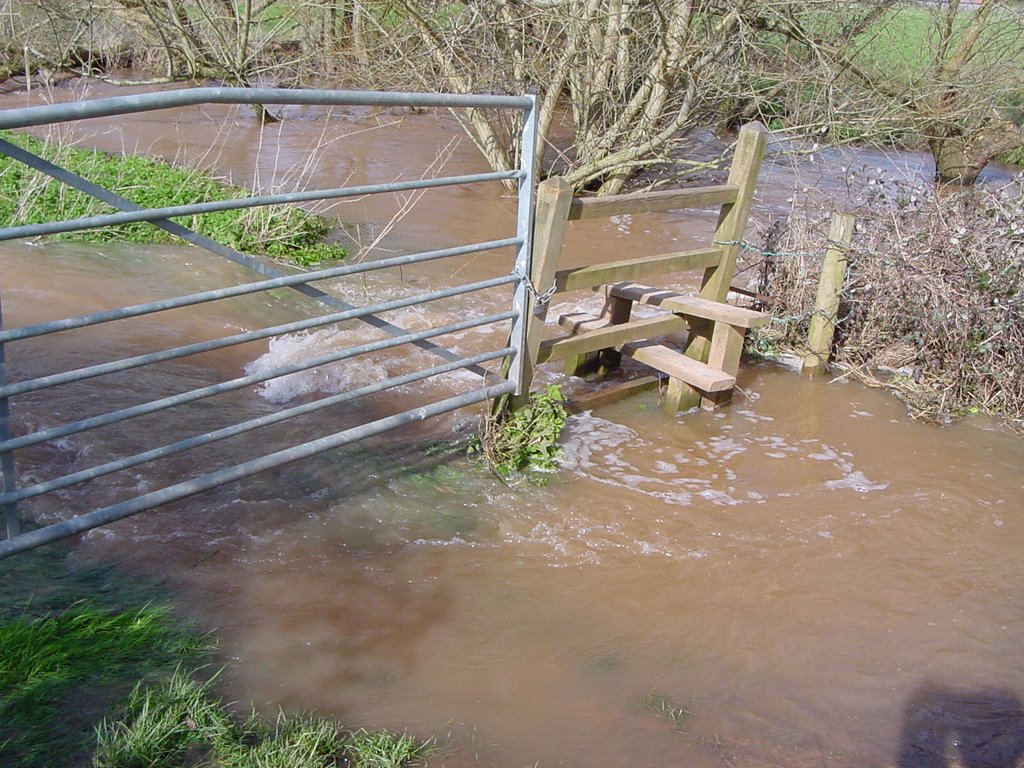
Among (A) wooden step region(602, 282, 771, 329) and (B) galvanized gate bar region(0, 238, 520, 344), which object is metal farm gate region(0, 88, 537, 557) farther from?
(A) wooden step region(602, 282, 771, 329)

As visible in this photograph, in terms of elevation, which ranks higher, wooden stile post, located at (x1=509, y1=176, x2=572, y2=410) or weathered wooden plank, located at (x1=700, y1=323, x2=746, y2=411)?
wooden stile post, located at (x1=509, y1=176, x2=572, y2=410)

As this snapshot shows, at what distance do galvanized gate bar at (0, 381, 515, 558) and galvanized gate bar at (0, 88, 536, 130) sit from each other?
1.50 meters

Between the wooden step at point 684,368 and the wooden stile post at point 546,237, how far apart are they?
1340mm

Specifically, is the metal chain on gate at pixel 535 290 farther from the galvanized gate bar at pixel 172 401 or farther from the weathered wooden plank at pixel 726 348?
the weathered wooden plank at pixel 726 348

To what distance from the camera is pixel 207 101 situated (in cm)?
383

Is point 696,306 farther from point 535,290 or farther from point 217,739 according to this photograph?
point 217,739

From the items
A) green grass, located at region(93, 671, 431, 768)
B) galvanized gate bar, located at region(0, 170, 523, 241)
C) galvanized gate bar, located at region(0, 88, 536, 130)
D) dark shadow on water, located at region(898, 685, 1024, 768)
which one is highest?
galvanized gate bar, located at region(0, 88, 536, 130)

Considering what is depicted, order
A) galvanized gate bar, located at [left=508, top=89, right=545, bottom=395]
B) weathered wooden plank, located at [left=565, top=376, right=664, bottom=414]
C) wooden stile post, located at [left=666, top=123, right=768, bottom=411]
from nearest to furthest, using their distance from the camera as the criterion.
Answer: galvanized gate bar, located at [left=508, top=89, right=545, bottom=395] → wooden stile post, located at [left=666, top=123, right=768, bottom=411] → weathered wooden plank, located at [left=565, top=376, right=664, bottom=414]

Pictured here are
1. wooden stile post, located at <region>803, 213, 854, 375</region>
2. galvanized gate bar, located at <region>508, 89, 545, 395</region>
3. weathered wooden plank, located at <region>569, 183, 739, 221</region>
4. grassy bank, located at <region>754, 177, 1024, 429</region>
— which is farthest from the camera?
wooden stile post, located at <region>803, 213, 854, 375</region>

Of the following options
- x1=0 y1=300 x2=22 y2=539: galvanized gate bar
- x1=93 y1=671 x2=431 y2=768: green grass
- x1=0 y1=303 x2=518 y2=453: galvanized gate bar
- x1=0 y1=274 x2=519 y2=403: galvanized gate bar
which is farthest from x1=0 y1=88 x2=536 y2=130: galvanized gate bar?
x1=93 y1=671 x2=431 y2=768: green grass

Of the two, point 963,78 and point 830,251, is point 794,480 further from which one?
point 963,78

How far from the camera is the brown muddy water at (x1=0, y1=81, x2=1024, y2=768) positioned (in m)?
3.80

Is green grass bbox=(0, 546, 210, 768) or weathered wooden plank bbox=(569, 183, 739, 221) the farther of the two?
weathered wooden plank bbox=(569, 183, 739, 221)

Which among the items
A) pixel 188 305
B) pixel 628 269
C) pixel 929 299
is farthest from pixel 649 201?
pixel 188 305
